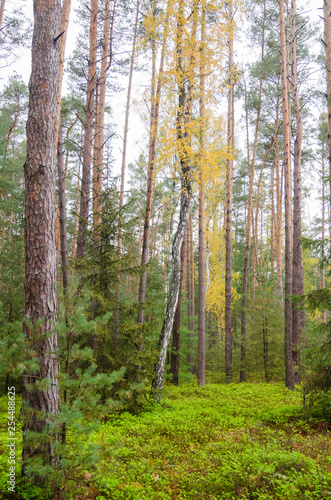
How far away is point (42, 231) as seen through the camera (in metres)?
3.42

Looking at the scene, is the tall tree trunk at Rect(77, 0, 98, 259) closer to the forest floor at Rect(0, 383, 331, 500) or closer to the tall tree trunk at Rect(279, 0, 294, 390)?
the forest floor at Rect(0, 383, 331, 500)

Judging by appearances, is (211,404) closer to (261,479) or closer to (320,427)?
(320,427)

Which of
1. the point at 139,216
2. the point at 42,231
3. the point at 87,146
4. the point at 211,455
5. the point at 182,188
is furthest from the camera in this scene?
the point at 182,188

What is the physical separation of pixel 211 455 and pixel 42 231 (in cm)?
386

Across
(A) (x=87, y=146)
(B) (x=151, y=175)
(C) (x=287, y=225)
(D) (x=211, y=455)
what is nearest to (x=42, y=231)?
(D) (x=211, y=455)

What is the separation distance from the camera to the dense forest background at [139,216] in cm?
322

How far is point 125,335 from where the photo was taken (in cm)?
731

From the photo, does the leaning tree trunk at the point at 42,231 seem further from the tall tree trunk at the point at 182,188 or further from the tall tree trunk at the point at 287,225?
the tall tree trunk at the point at 287,225

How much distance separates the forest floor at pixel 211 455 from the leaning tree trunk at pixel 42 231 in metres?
0.81

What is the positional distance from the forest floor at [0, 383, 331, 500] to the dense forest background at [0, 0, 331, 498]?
58 centimetres

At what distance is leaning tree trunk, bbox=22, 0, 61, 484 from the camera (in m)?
3.12

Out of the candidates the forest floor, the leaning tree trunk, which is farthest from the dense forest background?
the forest floor

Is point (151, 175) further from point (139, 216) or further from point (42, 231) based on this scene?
point (42, 231)

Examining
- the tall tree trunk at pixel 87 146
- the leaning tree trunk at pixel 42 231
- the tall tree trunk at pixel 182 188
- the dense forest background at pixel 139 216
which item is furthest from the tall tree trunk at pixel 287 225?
the leaning tree trunk at pixel 42 231
